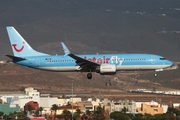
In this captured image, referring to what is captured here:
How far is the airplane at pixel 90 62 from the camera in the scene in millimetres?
94188

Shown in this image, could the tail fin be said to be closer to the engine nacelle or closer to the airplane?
the airplane

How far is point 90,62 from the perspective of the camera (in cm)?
9431

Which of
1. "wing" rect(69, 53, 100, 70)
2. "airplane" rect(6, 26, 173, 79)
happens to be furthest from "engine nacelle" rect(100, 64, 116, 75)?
"wing" rect(69, 53, 100, 70)

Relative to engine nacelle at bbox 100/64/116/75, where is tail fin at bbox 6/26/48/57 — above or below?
above

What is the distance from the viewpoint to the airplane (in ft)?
309

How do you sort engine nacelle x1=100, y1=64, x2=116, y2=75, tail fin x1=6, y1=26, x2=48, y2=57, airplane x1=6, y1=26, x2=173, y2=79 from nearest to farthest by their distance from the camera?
engine nacelle x1=100, y1=64, x2=116, y2=75, airplane x1=6, y1=26, x2=173, y2=79, tail fin x1=6, y1=26, x2=48, y2=57

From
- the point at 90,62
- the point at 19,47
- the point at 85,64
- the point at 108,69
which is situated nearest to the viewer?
the point at 108,69

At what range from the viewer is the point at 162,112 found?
141 metres

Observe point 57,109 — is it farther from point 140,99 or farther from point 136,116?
point 140,99

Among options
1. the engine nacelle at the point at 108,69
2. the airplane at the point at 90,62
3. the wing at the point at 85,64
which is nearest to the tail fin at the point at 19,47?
the airplane at the point at 90,62

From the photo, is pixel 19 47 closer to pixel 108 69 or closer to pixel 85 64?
pixel 85 64

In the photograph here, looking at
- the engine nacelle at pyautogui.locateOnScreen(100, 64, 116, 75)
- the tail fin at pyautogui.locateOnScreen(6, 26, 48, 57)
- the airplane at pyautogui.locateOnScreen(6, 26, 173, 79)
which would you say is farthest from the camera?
the tail fin at pyautogui.locateOnScreen(6, 26, 48, 57)

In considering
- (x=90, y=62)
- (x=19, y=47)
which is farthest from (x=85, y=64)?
(x=19, y=47)

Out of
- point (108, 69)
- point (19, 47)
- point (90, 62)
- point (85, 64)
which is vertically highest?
point (19, 47)
